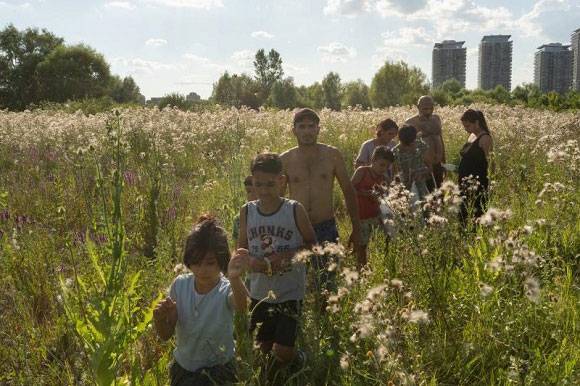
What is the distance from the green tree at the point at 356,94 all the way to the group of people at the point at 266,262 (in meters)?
59.0

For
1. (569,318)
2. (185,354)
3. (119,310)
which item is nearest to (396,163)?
(569,318)

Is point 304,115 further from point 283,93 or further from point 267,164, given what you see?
point 283,93

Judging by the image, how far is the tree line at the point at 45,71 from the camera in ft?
152

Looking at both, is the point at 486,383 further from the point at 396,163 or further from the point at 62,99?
the point at 62,99

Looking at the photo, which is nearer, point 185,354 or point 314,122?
point 185,354

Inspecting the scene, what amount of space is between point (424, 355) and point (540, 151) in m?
7.35

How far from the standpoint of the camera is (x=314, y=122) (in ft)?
13.1

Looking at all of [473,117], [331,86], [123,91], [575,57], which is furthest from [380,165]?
[575,57]

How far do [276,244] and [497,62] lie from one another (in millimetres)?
146096

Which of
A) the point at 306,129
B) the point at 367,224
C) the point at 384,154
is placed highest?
the point at 306,129

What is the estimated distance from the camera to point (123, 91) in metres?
61.2

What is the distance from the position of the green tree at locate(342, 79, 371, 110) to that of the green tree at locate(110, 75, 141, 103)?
26.1 metres

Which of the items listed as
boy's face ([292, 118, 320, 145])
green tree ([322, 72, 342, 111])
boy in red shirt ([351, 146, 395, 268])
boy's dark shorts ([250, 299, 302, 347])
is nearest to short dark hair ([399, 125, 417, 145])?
boy in red shirt ([351, 146, 395, 268])

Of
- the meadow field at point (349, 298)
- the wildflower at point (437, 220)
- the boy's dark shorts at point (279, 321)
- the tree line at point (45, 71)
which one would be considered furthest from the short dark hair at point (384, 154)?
the tree line at point (45, 71)
